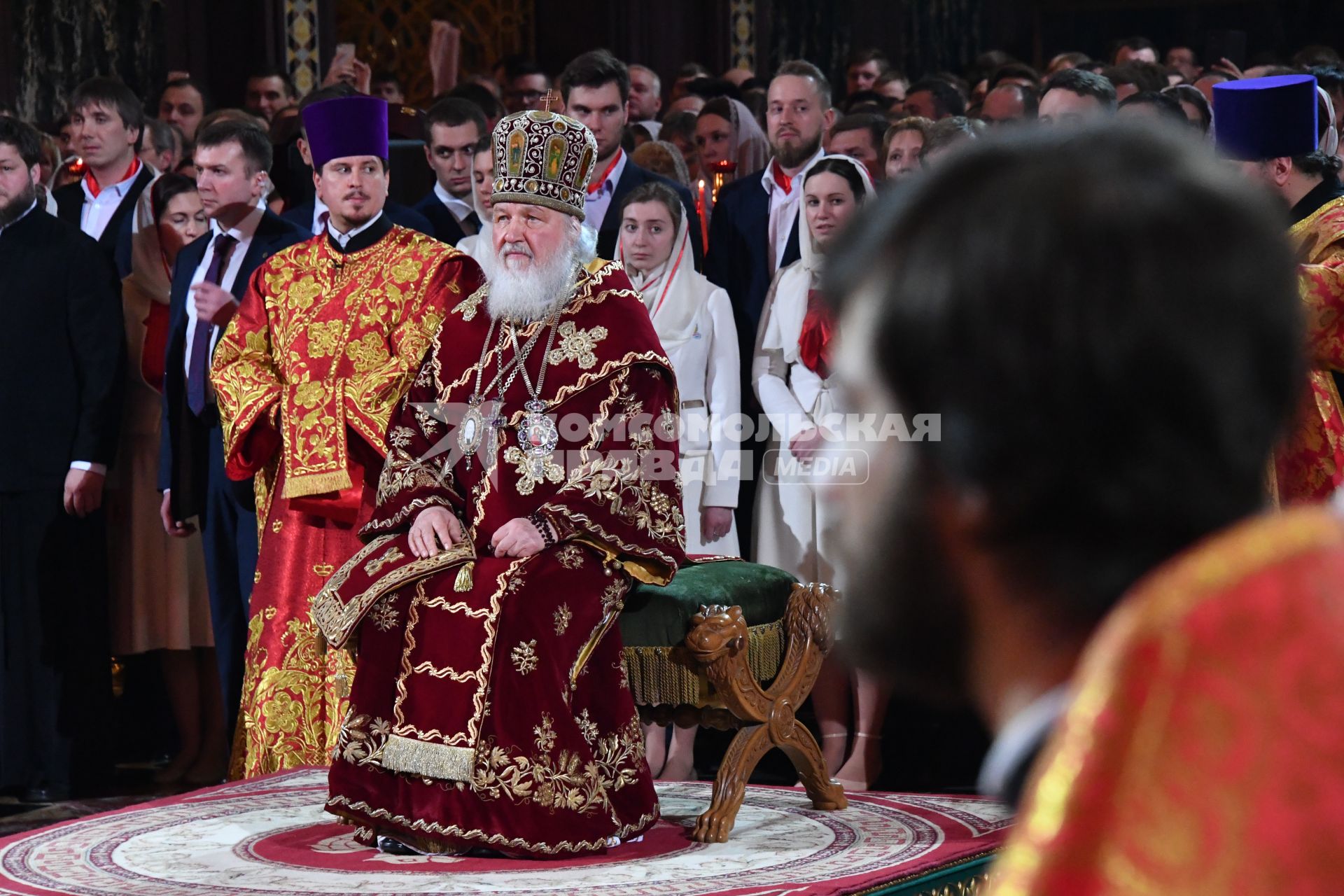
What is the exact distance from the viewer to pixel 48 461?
650 centimetres

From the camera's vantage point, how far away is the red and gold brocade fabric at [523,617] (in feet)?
14.6

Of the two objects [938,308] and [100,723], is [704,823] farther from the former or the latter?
[938,308]

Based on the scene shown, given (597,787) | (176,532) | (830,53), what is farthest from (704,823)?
(830,53)

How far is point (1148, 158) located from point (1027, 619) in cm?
20

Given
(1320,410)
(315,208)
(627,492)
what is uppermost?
(315,208)

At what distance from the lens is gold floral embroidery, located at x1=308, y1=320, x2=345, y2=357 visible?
569 cm

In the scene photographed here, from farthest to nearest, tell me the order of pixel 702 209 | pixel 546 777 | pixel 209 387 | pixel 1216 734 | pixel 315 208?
1. pixel 702 209
2. pixel 315 208
3. pixel 209 387
4. pixel 546 777
5. pixel 1216 734

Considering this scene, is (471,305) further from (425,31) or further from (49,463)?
(425,31)

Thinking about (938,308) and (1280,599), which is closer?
(1280,599)

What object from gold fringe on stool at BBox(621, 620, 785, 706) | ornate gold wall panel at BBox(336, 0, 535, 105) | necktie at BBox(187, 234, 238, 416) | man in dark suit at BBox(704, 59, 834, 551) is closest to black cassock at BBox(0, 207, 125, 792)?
necktie at BBox(187, 234, 238, 416)

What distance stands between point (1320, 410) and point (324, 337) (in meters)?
Result: 2.81

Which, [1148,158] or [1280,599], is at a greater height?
[1148,158]

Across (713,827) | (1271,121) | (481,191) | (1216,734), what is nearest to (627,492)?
(713,827)

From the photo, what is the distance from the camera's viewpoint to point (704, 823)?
15.5ft
